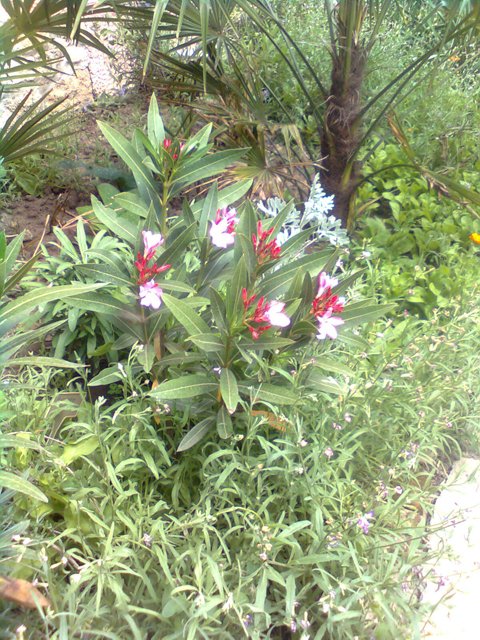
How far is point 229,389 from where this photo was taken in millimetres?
1288

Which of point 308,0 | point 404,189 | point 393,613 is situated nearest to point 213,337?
point 393,613

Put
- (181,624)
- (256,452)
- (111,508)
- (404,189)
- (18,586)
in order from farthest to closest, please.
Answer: (404,189)
(256,452)
(111,508)
(181,624)
(18,586)

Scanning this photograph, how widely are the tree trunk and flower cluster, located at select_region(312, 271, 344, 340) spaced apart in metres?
1.52

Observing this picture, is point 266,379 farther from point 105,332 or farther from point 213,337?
point 105,332

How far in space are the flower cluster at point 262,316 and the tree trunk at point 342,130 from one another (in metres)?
1.66

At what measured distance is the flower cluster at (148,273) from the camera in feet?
4.21

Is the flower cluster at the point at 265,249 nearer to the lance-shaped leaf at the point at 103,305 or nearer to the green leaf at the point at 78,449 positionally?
the lance-shaped leaf at the point at 103,305


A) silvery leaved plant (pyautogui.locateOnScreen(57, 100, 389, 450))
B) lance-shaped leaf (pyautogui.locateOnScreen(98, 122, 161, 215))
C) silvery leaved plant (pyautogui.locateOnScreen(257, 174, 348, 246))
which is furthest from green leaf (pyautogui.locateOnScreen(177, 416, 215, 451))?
silvery leaved plant (pyautogui.locateOnScreen(257, 174, 348, 246))

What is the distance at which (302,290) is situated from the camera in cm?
138

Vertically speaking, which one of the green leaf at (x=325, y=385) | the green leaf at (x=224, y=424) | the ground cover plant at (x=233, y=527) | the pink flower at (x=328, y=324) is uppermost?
the pink flower at (x=328, y=324)

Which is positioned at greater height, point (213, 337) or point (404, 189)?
point (404, 189)

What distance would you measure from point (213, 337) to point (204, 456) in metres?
0.40

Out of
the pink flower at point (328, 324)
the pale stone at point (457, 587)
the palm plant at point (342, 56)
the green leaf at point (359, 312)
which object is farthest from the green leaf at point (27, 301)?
the palm plant at point (342, 56)

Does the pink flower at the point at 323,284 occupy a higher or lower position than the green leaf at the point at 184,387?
higher
